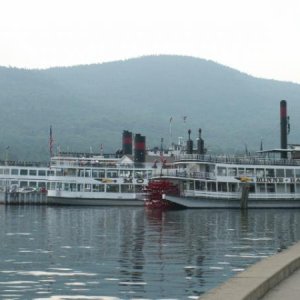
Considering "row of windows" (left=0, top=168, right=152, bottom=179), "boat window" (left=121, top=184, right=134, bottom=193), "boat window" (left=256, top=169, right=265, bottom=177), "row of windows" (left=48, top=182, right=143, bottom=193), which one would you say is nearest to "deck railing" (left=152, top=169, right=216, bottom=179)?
"boat window" (left=256, top=169, right=265, bottom=177)

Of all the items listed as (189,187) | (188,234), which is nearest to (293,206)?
(189,187)

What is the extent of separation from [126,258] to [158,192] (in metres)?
53.2

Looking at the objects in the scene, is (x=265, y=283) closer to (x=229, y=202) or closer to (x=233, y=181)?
(x=229, y=202)

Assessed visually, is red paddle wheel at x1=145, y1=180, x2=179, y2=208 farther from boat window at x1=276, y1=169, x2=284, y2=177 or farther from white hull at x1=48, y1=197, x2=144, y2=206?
boat window at x1=276, y1=169, x2=284, y2=177

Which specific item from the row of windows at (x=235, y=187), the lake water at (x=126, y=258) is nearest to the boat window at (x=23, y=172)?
the row of windows at (x=235, y=187)

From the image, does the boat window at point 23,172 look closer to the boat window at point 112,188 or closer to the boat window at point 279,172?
the boat window at point 112,188

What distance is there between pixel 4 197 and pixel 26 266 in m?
75.6

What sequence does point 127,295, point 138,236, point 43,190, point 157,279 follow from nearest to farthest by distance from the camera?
point 127,295, point 157,279, point 138,236, point 43,190

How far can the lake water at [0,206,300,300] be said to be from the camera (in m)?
19.6

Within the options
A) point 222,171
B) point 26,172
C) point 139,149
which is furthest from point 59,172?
point 222,171

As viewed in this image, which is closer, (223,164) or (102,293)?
(102,293)

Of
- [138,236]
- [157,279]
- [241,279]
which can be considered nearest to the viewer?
[241,279]

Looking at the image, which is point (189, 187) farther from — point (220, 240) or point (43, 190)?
point (220, 240)

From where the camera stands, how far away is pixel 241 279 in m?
14.9
